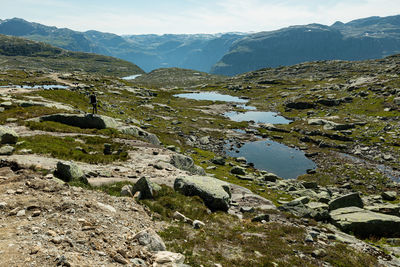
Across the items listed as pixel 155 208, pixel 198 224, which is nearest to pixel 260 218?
pixel 198 224

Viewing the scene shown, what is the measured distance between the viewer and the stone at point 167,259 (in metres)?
10.4

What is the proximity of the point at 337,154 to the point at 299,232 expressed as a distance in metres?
51.1

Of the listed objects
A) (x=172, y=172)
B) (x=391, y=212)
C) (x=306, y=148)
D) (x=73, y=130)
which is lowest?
(x=306, y=148)

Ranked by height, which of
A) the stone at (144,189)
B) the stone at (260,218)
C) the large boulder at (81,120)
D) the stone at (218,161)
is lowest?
the stone at (218,161)

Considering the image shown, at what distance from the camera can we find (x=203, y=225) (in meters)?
16.4

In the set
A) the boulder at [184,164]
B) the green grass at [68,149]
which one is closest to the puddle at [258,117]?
the boulder at [184,164]

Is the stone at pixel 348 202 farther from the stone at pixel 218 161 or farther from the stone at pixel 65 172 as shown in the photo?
the stone at pixel 65 172

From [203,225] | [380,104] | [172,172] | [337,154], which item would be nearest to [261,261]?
[203,225]

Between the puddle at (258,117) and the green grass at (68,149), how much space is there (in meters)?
84.0

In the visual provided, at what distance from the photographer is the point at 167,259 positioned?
419 inches

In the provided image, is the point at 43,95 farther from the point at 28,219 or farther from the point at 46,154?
the point at 28,219

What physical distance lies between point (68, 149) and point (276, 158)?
168ft

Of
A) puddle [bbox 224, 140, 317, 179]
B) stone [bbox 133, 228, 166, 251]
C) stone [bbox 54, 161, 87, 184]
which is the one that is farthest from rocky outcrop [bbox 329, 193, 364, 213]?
stone [bbox 54, 161, 87, 184]

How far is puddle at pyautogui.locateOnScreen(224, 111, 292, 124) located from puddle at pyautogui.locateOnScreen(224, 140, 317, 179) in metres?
33.0
